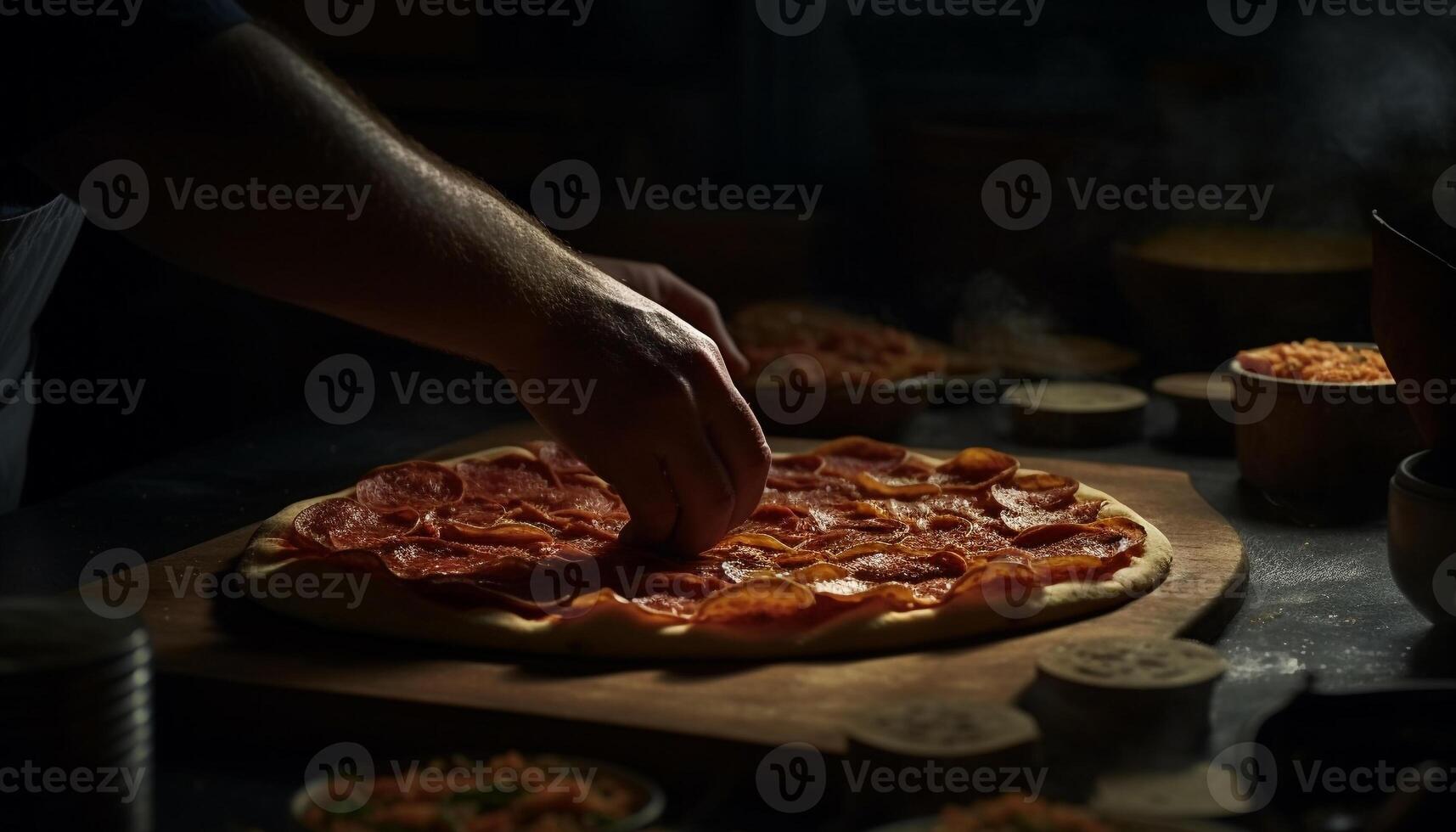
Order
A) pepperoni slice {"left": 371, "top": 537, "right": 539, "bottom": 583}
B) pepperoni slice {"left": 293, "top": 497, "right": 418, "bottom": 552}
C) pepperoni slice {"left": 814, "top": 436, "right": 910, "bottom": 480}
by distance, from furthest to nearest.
Answer: pepperoni slice {"left": 814, "top": 436, "right": 910, "bottom": 480} → pepperoni slice {"left": 293, "top": 497, "right": 418, "bottom": 552} → pepperoni slice {"left": 371, "top": 537, "right": 539, "bottom": 583}

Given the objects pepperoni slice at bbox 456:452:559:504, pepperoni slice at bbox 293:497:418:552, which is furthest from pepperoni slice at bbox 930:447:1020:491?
pepperoni slice at bbox 293:497:418:552

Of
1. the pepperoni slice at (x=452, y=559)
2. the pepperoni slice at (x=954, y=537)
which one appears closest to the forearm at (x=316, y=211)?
the pepperoni slice at (x=452, y=559)

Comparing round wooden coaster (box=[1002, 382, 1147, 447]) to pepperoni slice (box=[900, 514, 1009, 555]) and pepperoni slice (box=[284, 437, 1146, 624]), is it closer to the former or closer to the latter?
pepperoni slice (box=[284, 437, 1146, 624])

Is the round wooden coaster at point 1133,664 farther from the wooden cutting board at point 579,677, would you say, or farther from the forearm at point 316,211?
the forearm at point 316,211

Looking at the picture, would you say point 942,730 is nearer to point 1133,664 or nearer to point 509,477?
point 1133,664

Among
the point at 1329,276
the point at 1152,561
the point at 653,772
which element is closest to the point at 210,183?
the point at 653,772

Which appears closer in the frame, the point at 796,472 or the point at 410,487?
the point at 410,487

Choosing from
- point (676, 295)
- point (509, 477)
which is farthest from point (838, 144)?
point (509, 477)
